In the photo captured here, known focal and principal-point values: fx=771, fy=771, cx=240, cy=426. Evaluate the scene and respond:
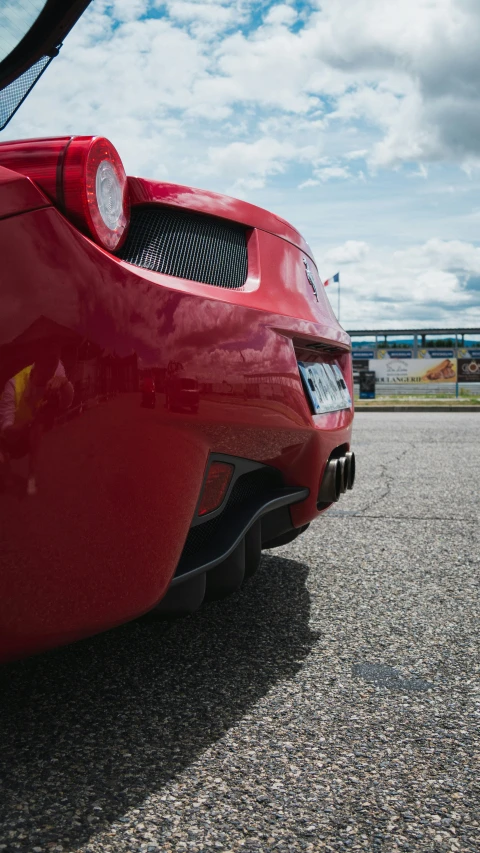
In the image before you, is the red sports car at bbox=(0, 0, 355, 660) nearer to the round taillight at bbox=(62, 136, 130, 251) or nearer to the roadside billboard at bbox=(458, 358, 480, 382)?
the round taillight at bbox=(62, 136, 130, 251)

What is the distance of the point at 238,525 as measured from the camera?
6.61 ft

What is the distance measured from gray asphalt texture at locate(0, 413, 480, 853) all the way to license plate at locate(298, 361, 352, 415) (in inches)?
29.1

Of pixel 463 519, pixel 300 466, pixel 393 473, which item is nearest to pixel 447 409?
pixel 393 473

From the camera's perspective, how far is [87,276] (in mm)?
1488

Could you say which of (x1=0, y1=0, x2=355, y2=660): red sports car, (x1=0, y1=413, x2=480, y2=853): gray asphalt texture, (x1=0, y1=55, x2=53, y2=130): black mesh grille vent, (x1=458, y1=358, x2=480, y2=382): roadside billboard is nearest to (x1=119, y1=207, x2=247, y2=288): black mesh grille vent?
(x1=0, y1=0, x2=355, y2=660): red sports car

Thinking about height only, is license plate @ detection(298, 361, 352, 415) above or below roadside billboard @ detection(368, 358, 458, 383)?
below

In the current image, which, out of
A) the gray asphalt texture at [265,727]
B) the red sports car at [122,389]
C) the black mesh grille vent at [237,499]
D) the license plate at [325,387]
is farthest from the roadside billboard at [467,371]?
the red sports car at [122,389]

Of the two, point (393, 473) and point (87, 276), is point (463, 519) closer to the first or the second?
point (393, 473)

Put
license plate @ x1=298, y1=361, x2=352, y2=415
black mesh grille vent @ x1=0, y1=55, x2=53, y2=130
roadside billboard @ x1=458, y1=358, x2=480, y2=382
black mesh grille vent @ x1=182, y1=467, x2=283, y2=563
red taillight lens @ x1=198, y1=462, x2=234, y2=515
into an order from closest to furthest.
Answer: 1. red taillight lens @ x1=198, y1=462, x2=234, y2=515
2. black mesh grille vent @ x1=182, y1=467, x2=283, y2=563
3. license plate @ x1=298, y1=361, x2=352, y2=415
4. black mesh grille vent @ x1=0, y1=55, x2=53, y2=130
5. roadside billboard @ x1=458, y1=358, x2=480, y2=382

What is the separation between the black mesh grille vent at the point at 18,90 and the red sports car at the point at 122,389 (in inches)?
32.8

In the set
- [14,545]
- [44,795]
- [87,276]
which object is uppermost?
[87,276]

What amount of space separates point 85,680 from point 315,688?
624 mm

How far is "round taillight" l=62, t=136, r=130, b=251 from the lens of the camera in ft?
4.95

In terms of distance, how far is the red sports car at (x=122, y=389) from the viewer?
1.42 meters
